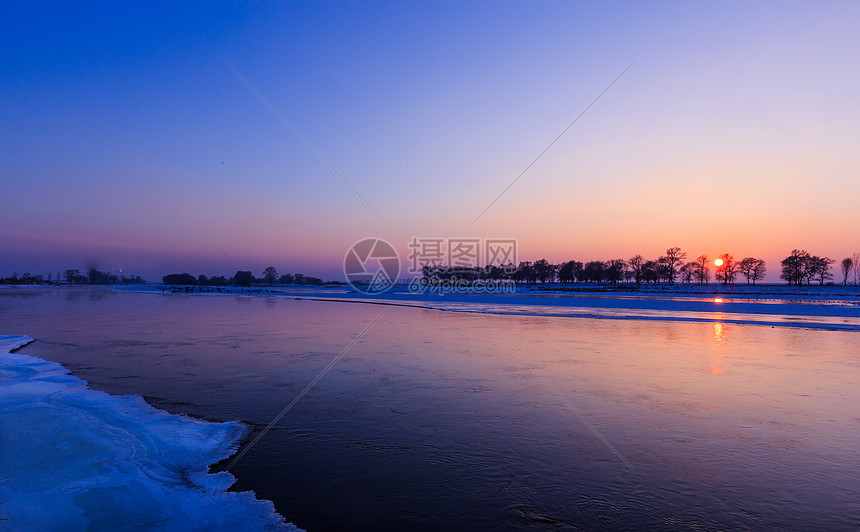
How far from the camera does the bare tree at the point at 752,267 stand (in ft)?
488

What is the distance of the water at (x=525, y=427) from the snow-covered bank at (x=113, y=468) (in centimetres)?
37

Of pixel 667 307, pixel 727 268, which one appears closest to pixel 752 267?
pixel 727 268

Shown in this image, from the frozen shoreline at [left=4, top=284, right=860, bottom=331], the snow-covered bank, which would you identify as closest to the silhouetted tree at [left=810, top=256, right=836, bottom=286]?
the frozen shoreline at [left=4, top=284, right=860, bottom=331]

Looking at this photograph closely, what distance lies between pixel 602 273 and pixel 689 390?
160 meters

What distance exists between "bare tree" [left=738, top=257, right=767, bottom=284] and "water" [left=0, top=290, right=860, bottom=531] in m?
166

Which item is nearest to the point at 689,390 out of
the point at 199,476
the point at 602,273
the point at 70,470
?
the point at 199,476

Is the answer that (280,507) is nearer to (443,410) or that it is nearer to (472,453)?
(472,453)

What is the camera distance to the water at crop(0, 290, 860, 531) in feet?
13.6

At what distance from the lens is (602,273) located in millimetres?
157875

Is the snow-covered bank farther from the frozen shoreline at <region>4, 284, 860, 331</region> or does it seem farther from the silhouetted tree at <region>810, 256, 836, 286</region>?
the silhouetted tree at <region>810, 256, 836, 286</region>

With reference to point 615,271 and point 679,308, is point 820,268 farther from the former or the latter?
point 679,308

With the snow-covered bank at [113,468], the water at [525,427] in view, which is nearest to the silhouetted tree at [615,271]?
the water at [525,427]

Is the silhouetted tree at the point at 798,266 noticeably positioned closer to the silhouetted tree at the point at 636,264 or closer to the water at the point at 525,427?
the silhouetted tree at the point at 636,264

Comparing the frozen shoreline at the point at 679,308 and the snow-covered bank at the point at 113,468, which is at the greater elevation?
the snow-covered bank at the point at 113,468
